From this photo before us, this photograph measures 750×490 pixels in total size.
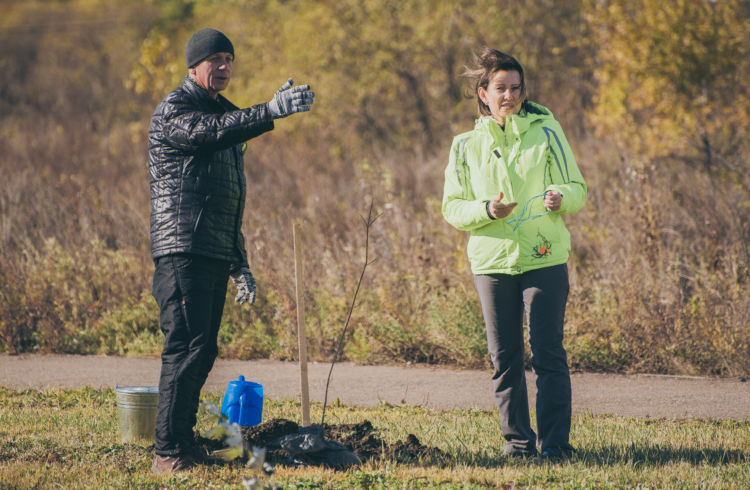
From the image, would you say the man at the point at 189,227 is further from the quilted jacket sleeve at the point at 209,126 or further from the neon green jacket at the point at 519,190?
the neon green jacket at the point at 519,190

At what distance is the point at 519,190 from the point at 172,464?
2.21 meters

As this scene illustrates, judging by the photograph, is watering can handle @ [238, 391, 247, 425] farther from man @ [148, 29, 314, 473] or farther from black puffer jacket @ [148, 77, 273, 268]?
black puffer jacket @ [148, 77, 273, 268]

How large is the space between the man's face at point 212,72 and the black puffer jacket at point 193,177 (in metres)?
0.04

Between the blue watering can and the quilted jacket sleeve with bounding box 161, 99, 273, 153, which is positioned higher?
the quilted jacket sleeve with bounding box 161, 99, 273, 153

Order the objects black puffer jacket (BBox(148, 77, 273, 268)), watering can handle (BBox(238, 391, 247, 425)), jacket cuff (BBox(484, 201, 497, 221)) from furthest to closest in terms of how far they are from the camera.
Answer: watering can handle (BBox(238, 391, 247, 425))
jacket cuff (BBox(484, 201, 497, 221))
black puffer jacket (BBox(148, 77, 273, 268))

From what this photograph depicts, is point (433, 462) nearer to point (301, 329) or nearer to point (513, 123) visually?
point (301, 329)

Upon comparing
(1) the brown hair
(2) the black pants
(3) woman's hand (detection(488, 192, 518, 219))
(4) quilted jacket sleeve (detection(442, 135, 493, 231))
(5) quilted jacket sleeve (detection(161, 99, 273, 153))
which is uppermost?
(1) the brown hair

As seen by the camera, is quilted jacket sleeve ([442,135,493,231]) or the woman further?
quilted jacket sleeve ([442,135,493,231])

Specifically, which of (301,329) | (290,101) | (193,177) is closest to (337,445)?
(301,329)

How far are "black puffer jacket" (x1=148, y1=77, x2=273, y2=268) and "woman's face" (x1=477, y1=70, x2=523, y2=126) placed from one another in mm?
1225

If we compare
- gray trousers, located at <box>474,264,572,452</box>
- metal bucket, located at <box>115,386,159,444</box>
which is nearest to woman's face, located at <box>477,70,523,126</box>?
gray trousers, located at <box>474,264,572,452</box>

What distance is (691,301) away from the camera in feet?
25.7

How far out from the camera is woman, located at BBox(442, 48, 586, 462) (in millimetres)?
4480

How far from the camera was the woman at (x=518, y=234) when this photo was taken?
4480mm
